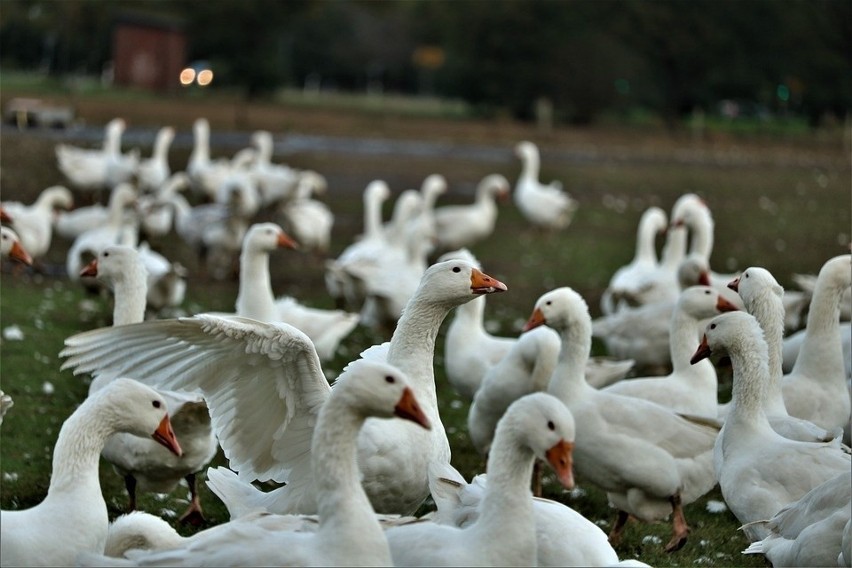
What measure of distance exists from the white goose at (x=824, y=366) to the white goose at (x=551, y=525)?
3023 mm

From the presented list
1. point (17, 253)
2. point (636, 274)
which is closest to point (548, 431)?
point (17, 253)

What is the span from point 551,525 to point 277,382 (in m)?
1.65

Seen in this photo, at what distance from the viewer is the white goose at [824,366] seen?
25.7ft

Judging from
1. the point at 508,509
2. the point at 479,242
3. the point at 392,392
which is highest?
the point at 392,392

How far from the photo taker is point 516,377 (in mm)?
8195

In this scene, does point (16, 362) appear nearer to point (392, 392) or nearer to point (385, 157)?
point (392, 392)

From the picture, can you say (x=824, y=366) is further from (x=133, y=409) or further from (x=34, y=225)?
(x=34, y=225)

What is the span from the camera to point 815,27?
1003 inches

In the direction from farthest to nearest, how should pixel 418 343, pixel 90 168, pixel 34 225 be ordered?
1. pixel 90 168
2. pixel 34 225
3. pixel 418 343

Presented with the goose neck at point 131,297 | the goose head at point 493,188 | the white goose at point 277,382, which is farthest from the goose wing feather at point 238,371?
the goose head at point 493,188

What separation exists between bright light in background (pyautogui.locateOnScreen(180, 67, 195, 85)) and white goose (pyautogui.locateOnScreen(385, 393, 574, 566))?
42418mm

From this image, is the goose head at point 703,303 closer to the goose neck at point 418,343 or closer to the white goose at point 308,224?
the goose neck at point 418,343

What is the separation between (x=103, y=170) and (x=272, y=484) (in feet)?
42.5

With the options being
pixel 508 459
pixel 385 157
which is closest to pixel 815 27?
pixel 385 157
